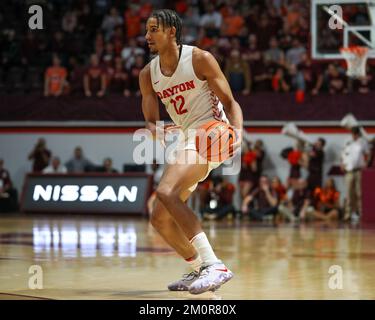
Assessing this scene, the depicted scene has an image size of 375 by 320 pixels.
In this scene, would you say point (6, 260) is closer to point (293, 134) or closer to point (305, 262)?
point (305, 262)

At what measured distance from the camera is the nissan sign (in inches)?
874

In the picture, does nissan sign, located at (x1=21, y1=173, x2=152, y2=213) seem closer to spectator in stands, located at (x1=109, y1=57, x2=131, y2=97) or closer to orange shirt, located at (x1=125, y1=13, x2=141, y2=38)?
spectator in stands, located at (x1=109, y1=57, x2=131, y2=97)

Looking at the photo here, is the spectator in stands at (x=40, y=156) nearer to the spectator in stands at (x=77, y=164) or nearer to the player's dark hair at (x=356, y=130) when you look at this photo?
the spectator in stands at (x=77, y=164)

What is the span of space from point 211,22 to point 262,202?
5.95 m

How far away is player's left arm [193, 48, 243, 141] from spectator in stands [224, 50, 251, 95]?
577 inches

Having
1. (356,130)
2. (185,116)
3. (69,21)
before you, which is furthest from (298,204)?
(185,116)

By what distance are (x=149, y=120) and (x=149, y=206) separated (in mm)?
13108

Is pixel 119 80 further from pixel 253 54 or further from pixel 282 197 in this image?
pixel 282 197

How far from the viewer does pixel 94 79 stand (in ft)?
79.6

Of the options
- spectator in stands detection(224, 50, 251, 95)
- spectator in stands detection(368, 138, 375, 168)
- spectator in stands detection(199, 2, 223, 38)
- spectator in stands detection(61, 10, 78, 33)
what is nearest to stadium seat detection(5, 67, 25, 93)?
spectator in stands detection(61, 10, 78, 33)

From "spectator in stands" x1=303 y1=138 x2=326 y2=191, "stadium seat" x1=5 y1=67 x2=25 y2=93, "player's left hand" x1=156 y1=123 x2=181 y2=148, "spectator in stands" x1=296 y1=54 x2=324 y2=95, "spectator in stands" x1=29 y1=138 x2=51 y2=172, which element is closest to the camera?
"player's left hand" x1=156 y1=123 x2=181 y2=148

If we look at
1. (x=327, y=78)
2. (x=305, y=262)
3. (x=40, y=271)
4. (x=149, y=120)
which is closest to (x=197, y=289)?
(x=149, y=120)

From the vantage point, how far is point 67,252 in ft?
39.4

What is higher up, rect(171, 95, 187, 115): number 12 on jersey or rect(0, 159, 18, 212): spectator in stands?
rect(171, 95, 187, 115): number 12 on jersey
